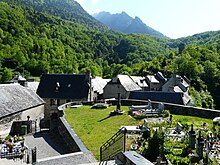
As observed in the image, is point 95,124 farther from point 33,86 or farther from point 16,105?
point 33,86

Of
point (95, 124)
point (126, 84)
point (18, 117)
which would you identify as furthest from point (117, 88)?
point (95, 124)

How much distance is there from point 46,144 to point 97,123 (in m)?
4.28

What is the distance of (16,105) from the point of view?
30.5 m

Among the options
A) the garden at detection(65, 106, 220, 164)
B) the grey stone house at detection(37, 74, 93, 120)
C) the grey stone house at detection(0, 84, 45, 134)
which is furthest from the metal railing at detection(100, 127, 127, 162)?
the grey stone house at detection(37, 74, 93, 120)

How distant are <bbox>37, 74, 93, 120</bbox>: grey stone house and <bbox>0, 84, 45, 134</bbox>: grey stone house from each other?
6726 millimetres

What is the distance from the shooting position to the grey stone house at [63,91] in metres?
42.9

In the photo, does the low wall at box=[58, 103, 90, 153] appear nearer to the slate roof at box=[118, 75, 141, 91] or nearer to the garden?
the garden

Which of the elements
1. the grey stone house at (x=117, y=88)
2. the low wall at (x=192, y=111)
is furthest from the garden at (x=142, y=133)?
the grey stone house at (x=117, y=88)

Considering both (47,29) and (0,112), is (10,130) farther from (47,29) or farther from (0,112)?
(47,29)

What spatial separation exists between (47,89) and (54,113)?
469 centimetres

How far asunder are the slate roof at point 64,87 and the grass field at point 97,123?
13.5 m

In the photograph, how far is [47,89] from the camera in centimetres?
4506

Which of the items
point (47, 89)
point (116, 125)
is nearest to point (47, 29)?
point (47, 89)

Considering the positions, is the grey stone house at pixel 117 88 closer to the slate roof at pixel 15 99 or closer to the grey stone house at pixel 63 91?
the grey stone house at pixel 63 91
